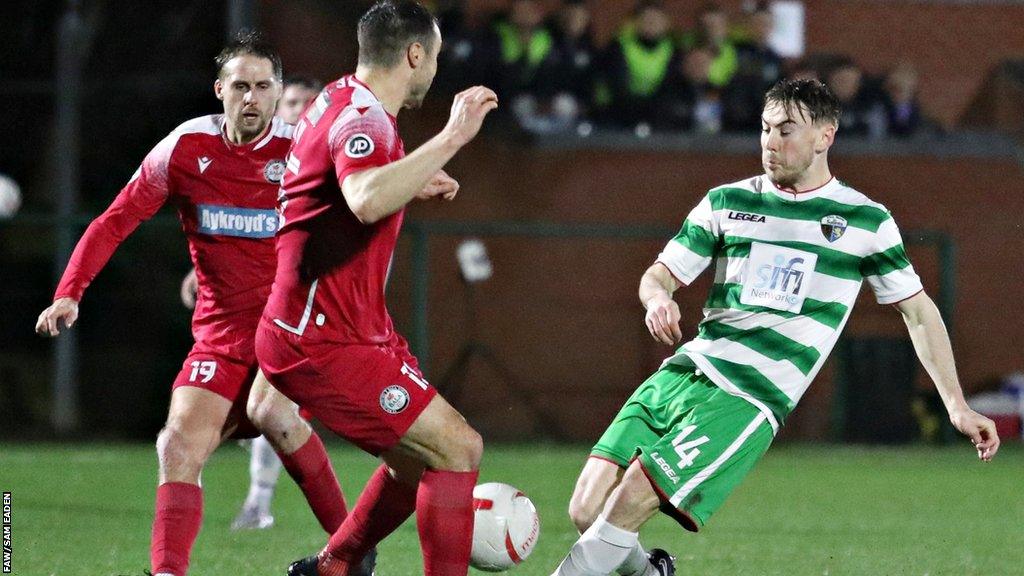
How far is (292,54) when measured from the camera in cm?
1499

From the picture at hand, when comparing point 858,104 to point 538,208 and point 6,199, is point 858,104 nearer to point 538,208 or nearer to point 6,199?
point 538,208

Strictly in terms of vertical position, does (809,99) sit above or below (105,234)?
above

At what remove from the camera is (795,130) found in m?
5.32

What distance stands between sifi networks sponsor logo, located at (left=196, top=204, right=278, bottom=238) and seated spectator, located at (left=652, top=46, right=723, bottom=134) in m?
9.14

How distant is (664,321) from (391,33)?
3.80 ft

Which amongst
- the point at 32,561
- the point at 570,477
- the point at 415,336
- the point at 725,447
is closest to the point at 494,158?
the point at 415,336

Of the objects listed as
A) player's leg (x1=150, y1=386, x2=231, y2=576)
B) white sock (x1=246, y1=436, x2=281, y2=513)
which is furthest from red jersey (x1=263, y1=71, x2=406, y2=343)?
white sock (x1=246, y1=436, x2=281, y2=513)

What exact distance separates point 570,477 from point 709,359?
18.6ft

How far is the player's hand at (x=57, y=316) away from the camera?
17.9ft

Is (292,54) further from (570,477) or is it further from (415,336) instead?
(570,477)

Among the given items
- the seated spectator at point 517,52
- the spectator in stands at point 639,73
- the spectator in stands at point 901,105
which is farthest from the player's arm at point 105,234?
the spectator in stands at point 901,105

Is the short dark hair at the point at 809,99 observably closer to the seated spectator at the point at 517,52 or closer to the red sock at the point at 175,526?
the red sock at the point at 175,526

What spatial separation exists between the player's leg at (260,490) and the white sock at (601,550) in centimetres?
307

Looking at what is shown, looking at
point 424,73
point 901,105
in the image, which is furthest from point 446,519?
point 901,105
